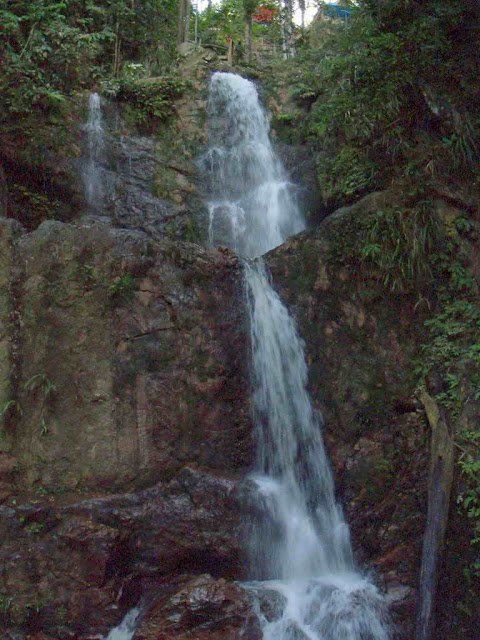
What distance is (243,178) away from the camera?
10.3 metres

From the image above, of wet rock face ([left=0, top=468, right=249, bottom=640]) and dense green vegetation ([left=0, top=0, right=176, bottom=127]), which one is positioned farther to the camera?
dense green vegetation ([left=0, top=0, right=176, bottom=127])

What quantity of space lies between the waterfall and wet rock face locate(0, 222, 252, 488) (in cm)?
267

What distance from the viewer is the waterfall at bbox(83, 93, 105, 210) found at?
29.8 ft

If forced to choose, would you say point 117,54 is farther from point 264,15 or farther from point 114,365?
point 264,15

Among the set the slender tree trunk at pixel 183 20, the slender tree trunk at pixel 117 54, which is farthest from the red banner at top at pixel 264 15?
the slender tree trunk at pixel 117 54

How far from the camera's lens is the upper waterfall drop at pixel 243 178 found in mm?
9500

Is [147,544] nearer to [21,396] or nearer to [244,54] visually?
[21,396]

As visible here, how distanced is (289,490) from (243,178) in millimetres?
5966

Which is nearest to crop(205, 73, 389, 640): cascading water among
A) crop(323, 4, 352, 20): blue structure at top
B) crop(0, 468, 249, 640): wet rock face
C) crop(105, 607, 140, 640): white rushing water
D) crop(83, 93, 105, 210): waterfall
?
crop(0, 468, 249, 640): wet rock face

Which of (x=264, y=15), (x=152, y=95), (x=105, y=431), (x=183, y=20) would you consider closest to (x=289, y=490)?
(x=105, y=431)

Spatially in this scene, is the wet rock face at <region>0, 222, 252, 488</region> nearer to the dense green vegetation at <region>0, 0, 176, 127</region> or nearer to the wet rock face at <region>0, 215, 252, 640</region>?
the wet rock face at <region>0, 215, 252, 640</region>

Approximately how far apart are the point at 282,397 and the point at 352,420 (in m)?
0.95

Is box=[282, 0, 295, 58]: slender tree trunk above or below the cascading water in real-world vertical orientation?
above

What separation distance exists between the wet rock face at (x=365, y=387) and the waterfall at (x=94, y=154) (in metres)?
3.21
